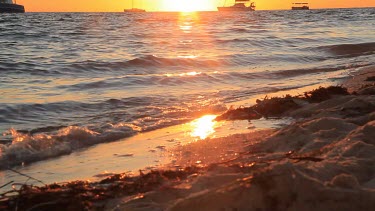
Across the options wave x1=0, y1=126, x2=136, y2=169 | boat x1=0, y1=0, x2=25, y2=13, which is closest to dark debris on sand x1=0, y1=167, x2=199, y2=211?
wave x1=0, y1=126, x2=136, y2=169

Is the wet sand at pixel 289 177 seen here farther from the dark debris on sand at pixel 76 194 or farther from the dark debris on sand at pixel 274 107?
the dark debris on sand at pixel 274 107

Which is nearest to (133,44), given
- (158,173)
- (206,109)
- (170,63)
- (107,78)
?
(170,63)

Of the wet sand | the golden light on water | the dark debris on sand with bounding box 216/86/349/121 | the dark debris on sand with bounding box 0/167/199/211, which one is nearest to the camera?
the wet sand

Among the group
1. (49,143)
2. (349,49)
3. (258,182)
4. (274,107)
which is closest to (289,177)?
(258,182)

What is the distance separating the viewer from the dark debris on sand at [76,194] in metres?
2.92

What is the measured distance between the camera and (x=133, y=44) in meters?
22.2

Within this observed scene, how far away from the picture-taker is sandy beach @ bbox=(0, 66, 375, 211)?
2.30 metres

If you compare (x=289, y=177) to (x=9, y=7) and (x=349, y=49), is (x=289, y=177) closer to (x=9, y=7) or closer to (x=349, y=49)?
(x=349, y=49)

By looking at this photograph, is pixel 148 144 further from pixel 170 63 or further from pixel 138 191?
pixel 170 63

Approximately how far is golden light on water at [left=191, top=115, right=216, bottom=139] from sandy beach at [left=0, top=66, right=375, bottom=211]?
3.05 feet

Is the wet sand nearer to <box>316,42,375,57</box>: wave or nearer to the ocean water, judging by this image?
the ocean water

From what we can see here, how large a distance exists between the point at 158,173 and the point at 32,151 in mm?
2294

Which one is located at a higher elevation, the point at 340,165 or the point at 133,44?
the point at 340,165

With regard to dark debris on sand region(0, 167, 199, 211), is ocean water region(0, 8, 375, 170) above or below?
below
